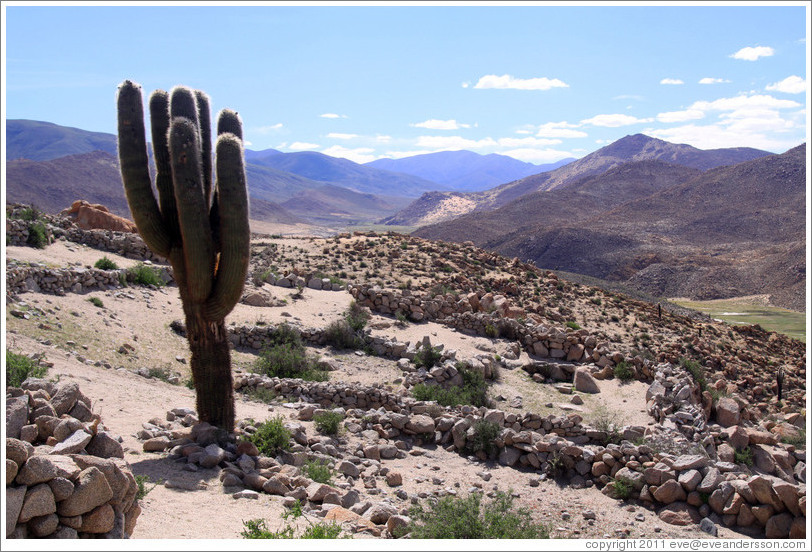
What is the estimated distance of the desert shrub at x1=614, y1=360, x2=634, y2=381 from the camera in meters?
14.5

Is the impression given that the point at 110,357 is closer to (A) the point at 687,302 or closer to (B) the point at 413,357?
(B) the point at 413,357

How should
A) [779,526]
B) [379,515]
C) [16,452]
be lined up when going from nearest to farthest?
1. [16,452]
2. [379,515]
3. [779,526]

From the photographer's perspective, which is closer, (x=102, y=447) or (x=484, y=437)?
(x=102, y=447)

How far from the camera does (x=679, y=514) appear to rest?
7.21 meters

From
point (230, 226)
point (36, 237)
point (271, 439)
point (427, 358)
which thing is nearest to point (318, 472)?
point (271, 439)

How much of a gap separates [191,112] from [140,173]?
1263mm

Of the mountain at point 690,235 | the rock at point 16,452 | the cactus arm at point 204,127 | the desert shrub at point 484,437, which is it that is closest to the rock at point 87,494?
the rock at point 16,452

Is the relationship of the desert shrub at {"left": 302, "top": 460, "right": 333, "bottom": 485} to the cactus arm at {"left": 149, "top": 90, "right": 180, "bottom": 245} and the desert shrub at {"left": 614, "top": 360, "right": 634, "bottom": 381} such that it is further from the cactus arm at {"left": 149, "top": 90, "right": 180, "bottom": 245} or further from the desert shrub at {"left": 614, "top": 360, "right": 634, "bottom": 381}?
the desert shrub at {"left": 614, "top": 360, "right": 634, "bottom": 381}

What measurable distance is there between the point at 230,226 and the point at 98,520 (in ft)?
13.4

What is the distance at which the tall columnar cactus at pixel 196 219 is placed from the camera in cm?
755

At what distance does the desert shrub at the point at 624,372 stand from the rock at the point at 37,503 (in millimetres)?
13110

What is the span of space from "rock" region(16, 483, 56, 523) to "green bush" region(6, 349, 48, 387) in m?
4.30

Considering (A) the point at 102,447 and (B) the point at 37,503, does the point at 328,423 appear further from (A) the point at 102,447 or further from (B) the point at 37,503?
(B) the point at 37,503

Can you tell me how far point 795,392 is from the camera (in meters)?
18.4
